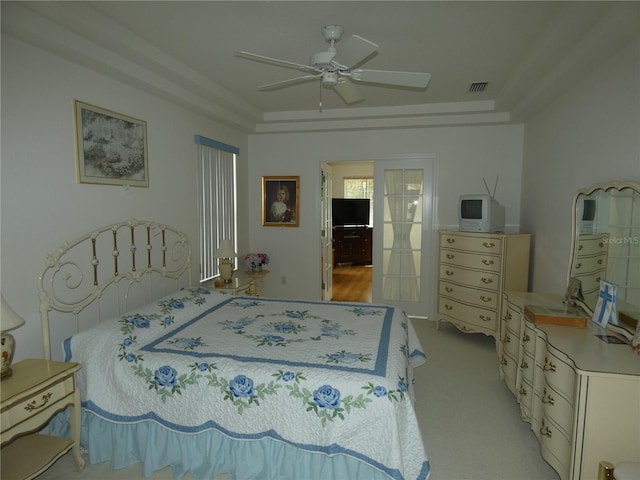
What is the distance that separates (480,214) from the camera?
4000 mm

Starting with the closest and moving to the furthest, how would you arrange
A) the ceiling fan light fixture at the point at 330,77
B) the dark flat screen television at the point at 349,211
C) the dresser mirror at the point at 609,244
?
the dresser mirror at the point at 609,244
the ceiling fan light fixture at the point at 330,77
the dark flat screen television at the point at 349,211

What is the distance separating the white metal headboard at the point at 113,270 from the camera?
7.61 feet

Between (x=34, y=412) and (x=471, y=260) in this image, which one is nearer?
(x=34, y=412)

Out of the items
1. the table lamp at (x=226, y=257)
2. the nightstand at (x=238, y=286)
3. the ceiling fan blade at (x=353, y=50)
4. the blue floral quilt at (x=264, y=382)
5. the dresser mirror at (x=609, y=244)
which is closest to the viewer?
the blue floral quilt at (x=264, y=382)

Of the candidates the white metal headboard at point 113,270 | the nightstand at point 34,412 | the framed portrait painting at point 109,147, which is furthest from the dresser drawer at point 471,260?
the nightstand at point 34,412

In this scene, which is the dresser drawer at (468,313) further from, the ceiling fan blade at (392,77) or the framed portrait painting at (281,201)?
the ceiling fan blade at (392,77)

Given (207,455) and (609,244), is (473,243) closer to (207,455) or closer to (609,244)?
(609,244)

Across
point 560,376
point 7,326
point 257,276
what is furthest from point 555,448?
point 257,276

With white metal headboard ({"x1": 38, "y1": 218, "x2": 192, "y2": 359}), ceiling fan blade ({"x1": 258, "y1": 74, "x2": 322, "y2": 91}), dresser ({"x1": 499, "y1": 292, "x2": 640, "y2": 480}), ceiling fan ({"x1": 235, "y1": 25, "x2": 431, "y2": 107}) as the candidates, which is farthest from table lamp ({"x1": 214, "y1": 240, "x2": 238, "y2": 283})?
dresser ({"x1": 499, "y1": 292, "x2": 640, "y2": 480})

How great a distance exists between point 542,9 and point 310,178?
330 centimetres

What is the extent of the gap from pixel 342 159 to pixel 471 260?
211 cm

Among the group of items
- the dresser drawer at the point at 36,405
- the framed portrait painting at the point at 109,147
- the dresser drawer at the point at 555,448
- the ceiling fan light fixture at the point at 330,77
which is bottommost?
the dresser drawer at the point at 555,448

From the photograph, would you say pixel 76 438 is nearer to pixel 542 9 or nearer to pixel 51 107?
pixel 51 107

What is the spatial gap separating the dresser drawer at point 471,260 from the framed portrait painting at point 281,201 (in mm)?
2043
